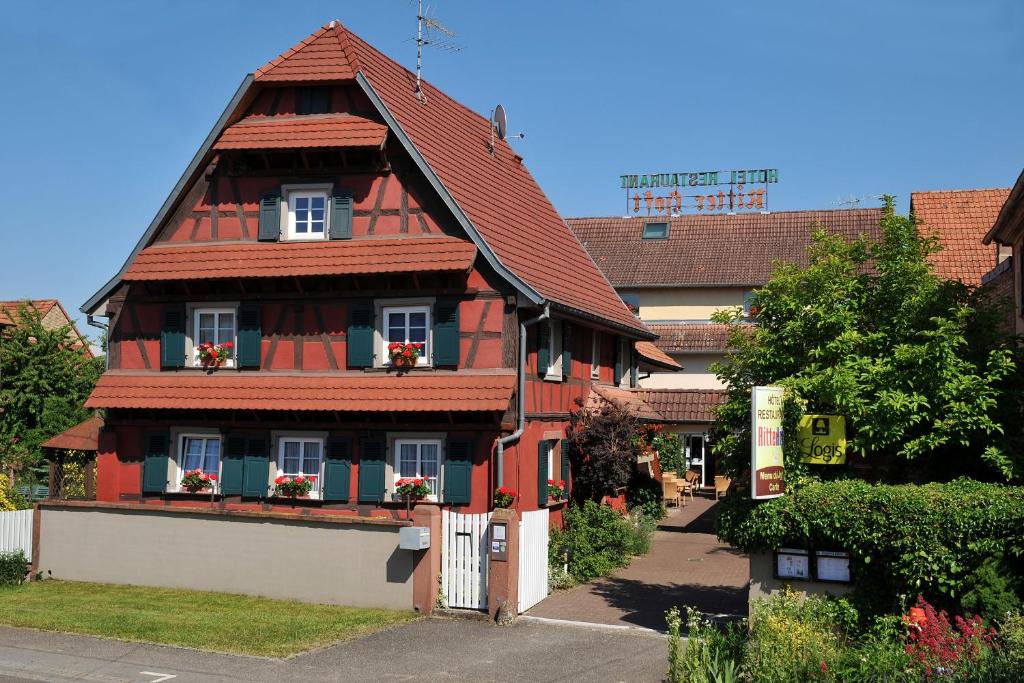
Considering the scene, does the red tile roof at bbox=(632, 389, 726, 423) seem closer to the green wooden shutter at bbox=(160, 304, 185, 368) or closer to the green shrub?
the green wooden shutter at bbox=(160, 304, 185, 368)

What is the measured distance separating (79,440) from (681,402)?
14.6m

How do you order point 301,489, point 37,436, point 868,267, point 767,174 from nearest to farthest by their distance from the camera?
point 301,489
point 37,436
point 868,267
point 767,174

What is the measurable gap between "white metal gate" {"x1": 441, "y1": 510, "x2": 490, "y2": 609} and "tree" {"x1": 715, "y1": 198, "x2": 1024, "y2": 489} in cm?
408

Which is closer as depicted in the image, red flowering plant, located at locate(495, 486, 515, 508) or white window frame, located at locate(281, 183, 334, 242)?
red flowering plant, located at locate(495, 486, 515, 508)

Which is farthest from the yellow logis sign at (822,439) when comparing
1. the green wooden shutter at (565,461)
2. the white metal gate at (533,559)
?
the green wooden shutter at (565,461)

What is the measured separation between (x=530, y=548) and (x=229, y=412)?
25.2 ft

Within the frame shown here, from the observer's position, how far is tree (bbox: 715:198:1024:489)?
14.6 m

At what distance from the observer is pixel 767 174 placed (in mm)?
51875

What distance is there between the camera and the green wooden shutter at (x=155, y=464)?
22.7m

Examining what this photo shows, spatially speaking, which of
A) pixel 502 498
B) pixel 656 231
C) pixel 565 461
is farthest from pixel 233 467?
pixel 656 231

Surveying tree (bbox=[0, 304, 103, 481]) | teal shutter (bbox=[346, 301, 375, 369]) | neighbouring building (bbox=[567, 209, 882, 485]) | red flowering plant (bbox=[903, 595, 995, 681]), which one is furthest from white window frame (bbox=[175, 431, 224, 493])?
neighbouring building (bbox=[567, 209, 882, 485])

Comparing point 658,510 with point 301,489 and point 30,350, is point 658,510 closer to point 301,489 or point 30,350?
point 301,489

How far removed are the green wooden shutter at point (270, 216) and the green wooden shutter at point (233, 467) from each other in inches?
164

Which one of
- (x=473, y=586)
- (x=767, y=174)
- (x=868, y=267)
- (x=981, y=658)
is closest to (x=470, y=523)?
(x=473, y=586)
